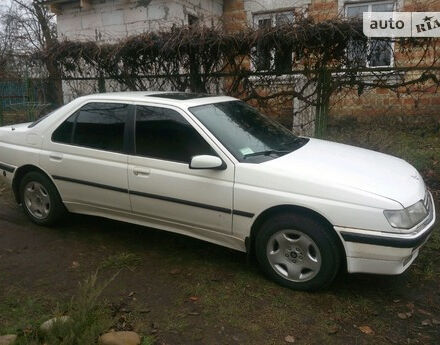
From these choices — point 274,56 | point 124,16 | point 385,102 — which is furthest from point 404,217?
point 124,16

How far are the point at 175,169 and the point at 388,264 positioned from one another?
77.0 inches

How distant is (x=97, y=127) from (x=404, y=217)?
121 inches

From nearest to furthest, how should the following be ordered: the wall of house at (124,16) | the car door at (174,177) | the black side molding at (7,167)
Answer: the car door at (174,177) < the black side molding at (7,167) < the wall of house at (124,16)

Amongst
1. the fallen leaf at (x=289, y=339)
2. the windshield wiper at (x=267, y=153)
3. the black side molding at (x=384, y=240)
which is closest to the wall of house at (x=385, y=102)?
the windshield wiper at (x=267, y=153)

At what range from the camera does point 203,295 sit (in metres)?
3.60

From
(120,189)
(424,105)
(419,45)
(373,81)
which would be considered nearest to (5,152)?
(120,189)

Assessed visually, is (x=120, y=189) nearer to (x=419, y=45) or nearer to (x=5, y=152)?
(x=5, y=152)

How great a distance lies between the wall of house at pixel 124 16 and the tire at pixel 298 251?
7.86 meters

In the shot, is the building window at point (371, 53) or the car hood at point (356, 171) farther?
the building window at point (371, 53)

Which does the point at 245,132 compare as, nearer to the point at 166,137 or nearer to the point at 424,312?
the point at 166,137

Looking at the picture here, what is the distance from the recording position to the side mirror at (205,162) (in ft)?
12.0

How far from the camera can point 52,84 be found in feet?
30.9

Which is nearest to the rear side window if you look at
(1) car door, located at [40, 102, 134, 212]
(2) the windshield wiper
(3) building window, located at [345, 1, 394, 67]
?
(1) car door, located at [40, 102, 134, 212]

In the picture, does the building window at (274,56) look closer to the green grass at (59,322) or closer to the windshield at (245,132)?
the windshield at (245,132)
